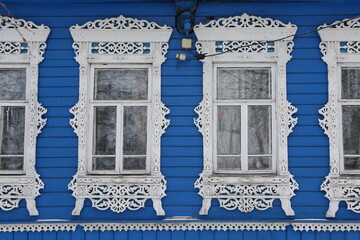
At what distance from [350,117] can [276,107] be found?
0.93 m

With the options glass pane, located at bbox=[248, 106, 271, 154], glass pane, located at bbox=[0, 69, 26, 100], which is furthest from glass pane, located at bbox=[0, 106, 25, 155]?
glass pane, located at bbox=[248, 106, 271, 154]

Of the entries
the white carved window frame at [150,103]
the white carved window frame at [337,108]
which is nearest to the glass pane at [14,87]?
the white carved window frame at [150,103]

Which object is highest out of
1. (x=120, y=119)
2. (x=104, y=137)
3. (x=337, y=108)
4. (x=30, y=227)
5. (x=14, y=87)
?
(x=14, y=87)

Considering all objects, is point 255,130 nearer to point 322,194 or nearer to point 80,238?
point 322,194

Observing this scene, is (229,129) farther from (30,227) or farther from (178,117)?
(30,227)

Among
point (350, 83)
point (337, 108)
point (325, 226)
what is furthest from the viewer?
point (350, 83)

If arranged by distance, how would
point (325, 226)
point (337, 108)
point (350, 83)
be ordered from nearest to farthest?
point (325, 226) → point (337, 108) → point (350, 83)

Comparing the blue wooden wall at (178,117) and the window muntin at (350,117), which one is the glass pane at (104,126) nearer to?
the blue wooden wall at (178,117)

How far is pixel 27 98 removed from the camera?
4.91m

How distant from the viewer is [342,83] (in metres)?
4.89

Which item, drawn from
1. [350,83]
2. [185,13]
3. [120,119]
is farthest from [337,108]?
[120,119]

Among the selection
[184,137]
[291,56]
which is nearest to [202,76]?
[184,137]

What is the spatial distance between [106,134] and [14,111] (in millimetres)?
1197

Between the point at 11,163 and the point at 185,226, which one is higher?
the point at 11,163
